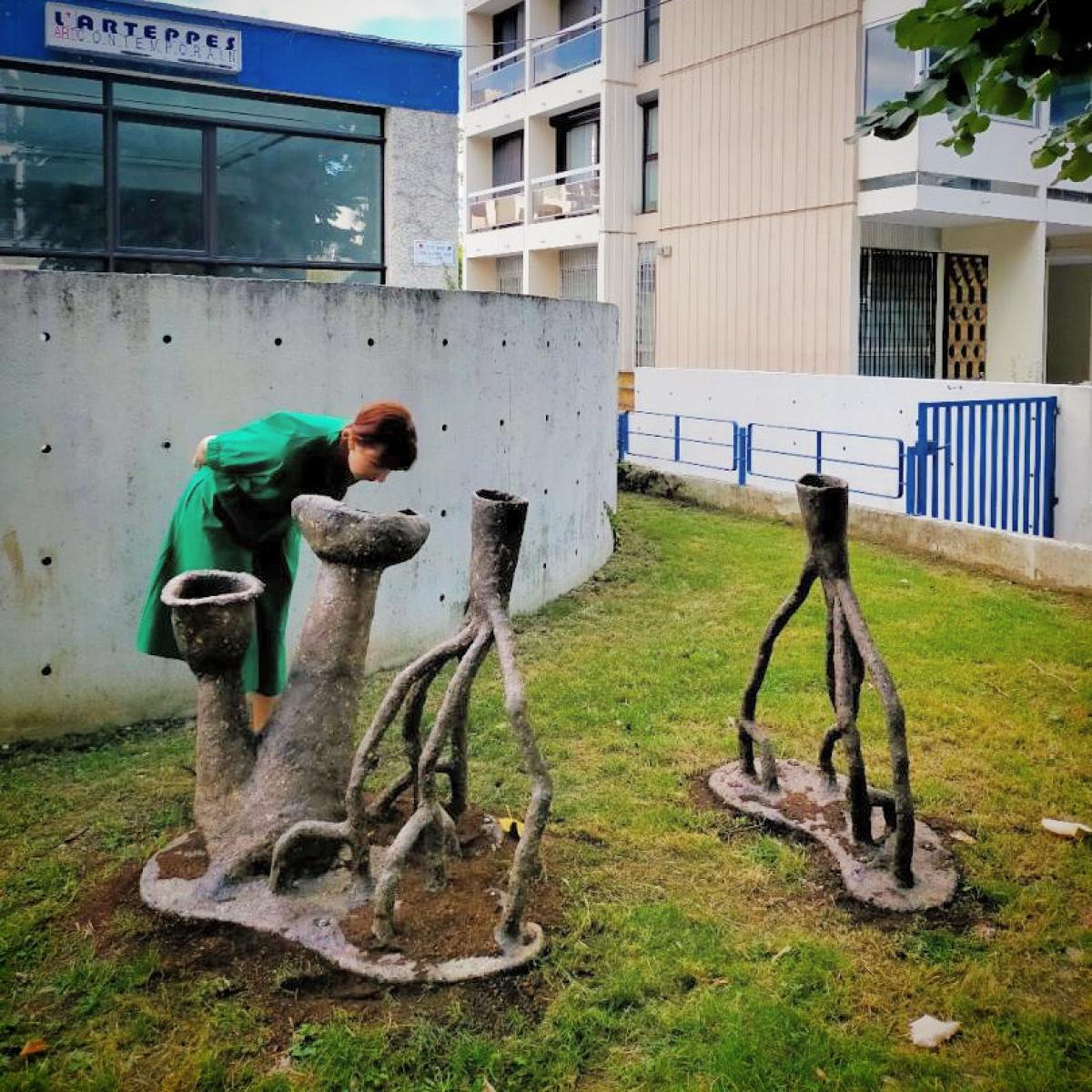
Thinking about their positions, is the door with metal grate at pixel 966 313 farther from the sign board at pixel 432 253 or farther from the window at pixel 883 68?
the sign board at pixel 432 253

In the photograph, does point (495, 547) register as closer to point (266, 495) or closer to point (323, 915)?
point (266, 495)

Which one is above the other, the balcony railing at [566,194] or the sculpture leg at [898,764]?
the balcony railing at [566,194]

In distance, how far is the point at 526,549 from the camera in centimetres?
798

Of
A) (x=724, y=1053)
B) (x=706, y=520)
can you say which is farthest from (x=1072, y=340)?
(x=724, y=1053)

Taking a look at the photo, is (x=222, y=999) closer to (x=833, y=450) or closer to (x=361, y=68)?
(x=361, y=68)

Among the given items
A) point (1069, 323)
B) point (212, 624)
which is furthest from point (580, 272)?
point (212, 624)

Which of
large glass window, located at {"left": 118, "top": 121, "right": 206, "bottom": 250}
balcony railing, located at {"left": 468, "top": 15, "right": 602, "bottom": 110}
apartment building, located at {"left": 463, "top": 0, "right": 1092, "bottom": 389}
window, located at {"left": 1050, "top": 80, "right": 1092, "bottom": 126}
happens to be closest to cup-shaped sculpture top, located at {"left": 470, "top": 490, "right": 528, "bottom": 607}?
large glass window, located at {"left": 118, "top": 121, "right": 206, "bottom": 250}

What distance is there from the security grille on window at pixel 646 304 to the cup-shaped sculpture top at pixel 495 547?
59.4ft

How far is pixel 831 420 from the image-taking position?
578 inches

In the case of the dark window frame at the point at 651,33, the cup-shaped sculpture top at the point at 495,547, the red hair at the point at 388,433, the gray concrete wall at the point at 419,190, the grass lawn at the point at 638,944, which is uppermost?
the dark window frame at the point at 651,33

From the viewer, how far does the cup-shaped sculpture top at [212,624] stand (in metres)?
3.79

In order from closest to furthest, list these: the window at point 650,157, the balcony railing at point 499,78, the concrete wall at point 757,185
A: the concrete wall at point 757,185
the window at point 650,157
the balcony railing at point 499,78

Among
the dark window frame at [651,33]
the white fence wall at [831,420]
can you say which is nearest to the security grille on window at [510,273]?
the dark window frame at [651,33]

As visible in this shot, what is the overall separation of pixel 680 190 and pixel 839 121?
3.72 m
